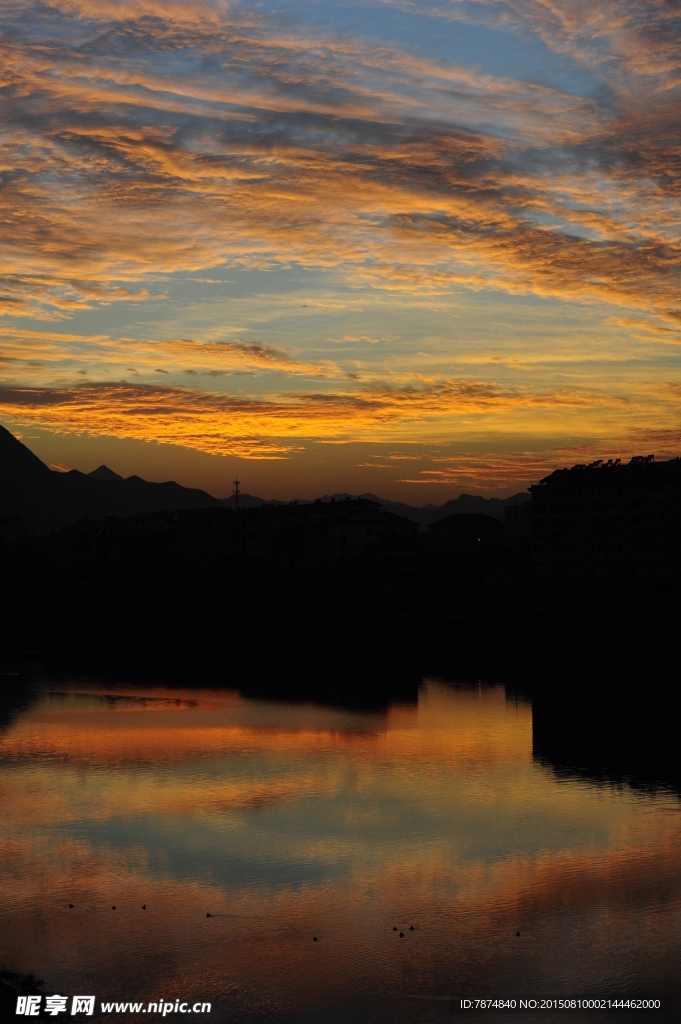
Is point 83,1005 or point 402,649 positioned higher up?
point 402,649

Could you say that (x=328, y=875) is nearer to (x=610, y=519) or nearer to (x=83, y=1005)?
(x=83, y=1005)

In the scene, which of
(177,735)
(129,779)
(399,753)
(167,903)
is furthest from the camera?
(177,735)

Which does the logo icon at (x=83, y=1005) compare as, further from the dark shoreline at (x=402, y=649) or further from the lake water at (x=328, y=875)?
the dark shoreline at (x=402, y=649)

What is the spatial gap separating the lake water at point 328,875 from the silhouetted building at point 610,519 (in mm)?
46936

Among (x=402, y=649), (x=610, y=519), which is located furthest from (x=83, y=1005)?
(x=610, y=519)

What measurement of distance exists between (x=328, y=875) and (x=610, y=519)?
197 ft

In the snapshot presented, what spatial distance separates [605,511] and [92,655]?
132ft

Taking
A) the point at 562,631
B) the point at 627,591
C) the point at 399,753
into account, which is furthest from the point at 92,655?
the point at 627,591

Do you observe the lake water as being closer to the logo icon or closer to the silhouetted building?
the logo icon

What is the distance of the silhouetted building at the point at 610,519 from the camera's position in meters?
68.6

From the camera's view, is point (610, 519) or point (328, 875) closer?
point (328, 875)

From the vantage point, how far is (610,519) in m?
72.0

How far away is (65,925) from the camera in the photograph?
12727mm

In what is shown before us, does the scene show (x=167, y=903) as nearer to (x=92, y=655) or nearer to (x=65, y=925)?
(x=65, y=925)
